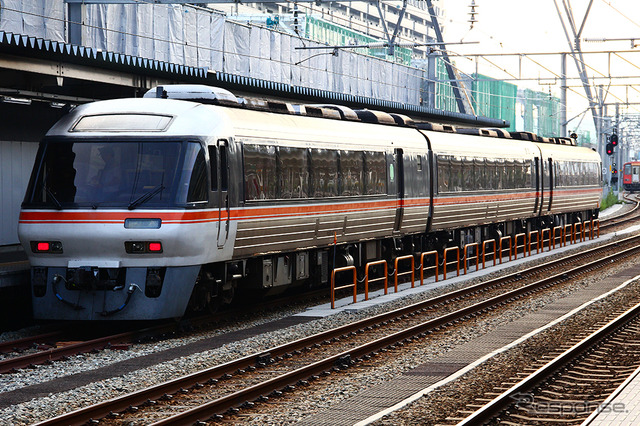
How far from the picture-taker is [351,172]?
19.1m

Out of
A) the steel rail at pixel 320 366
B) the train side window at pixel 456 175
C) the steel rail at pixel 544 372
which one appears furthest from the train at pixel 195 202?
the steel rail at pixel 544 372

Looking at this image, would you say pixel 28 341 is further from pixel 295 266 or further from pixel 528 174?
pixel 528 174

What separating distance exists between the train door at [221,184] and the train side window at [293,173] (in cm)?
184

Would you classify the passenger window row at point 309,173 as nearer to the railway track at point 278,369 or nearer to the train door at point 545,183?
the railway track at point 278,369

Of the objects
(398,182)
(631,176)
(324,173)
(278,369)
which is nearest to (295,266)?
(324,173)

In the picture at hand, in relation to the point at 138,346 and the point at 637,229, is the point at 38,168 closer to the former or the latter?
the point at 138,346

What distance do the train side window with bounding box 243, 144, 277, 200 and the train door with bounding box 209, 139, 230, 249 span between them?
0.66 metres

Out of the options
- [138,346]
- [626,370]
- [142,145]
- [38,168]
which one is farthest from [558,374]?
[38,168]

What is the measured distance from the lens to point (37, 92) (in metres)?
17.1

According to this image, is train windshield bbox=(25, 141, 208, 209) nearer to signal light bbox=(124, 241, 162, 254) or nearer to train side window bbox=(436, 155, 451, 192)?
signal light bbox=(124, 241, 162, 254)

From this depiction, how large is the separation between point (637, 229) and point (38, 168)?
111 feet

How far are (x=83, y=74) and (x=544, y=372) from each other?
9462 mm

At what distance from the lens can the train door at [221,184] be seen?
14328 mm

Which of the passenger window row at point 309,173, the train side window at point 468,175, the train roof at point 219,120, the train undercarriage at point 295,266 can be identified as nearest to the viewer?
the train roof at point 219,120
